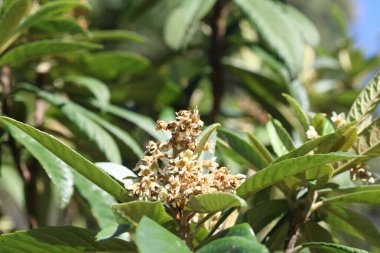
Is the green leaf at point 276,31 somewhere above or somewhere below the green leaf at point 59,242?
above

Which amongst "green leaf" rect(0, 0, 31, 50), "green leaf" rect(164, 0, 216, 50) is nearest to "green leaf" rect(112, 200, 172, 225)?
"green leaf" rect(0, 0, 31, 50)

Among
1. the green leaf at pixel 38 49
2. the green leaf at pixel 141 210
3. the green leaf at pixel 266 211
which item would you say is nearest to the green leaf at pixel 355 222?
the green leaf at pixel 266 211

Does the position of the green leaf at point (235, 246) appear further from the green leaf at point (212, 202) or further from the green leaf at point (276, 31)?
the green leaf at point (276, 31)

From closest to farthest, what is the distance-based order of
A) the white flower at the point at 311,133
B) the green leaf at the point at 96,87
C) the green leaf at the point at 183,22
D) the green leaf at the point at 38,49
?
the white flower at the point at 311,133 → the green leaf at the point at 38,49 → the green leaf at the point at 96,87 → the green leaf at the point at 183,22

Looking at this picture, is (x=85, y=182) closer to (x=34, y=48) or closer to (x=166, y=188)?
(x=34, y=48)

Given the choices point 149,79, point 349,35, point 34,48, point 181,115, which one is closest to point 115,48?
point 349,35

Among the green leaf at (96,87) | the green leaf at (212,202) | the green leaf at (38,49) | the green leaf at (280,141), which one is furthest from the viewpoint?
the green leaf at (96,87)

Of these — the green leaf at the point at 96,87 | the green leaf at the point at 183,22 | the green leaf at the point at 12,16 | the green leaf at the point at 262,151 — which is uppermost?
the green leaf at the point at 183,22
